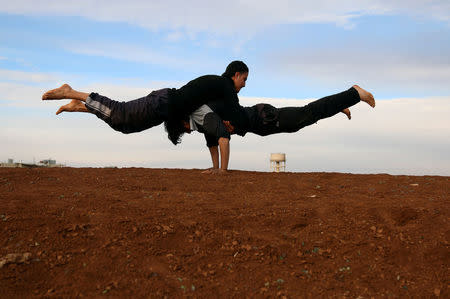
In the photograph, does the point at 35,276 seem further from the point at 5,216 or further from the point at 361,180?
the point at 361,180

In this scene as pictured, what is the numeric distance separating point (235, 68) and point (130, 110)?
180 cm

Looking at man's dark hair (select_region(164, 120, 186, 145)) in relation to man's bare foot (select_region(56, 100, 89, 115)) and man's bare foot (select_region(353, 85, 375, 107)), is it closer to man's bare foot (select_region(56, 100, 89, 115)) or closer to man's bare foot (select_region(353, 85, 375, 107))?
man's bare foot (select_region(56, 100, 89, 115))

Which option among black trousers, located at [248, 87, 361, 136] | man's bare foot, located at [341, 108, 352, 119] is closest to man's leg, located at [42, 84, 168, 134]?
black trousers, located at [248, 87, 361, 136]

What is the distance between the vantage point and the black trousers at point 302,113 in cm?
742

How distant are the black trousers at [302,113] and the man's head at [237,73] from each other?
1.72ft

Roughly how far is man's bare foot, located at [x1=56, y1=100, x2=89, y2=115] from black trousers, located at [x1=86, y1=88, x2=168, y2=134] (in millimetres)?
138

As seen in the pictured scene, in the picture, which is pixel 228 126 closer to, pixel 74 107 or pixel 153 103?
pixel 153 103

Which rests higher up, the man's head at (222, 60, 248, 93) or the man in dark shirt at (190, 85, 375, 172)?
the man's head at (222, 60, 248, 93)

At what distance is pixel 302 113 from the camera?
743 centimetres

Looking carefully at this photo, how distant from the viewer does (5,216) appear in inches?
167

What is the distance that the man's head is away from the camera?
23.7 feet

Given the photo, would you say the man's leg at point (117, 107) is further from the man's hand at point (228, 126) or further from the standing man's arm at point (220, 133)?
the man's hand at point (228, 126)

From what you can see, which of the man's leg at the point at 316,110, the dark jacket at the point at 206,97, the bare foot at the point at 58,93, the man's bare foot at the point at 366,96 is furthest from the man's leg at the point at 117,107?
the man's bare foot at the point at 366,96

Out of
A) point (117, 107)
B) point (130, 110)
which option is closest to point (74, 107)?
point (117, 107)
